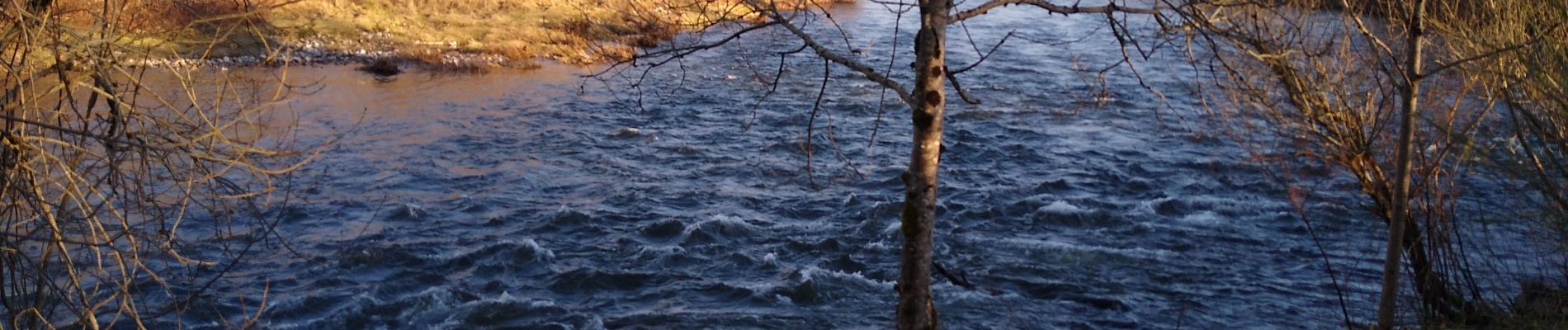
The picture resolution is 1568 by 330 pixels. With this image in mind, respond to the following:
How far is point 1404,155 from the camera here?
7168 mm

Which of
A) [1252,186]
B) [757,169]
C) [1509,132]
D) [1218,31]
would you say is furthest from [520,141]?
[1218,31]

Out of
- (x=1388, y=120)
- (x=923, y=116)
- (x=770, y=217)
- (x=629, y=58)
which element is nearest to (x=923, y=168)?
(x=923, y=116)

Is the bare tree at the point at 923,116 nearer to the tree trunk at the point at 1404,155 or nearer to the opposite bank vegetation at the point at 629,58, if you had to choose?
the opposite bank vegetation at the point at 629,58

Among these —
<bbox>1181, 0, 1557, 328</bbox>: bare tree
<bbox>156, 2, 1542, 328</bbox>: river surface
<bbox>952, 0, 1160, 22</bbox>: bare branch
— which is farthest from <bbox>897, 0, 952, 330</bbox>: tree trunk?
<bbox>1181, 0, 1557, 328</bbox>: bare tree

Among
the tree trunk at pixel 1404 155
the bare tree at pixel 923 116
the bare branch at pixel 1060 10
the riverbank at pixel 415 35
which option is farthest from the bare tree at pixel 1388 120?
the riverbank at pixel 415 35

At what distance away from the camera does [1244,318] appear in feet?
34.5

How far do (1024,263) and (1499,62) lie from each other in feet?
15.8

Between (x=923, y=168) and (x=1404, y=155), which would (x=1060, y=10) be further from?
(x=1404, y=155)

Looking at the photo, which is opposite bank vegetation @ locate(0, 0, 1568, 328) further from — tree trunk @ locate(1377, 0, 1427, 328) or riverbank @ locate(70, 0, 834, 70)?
riverbank @ locate(70, 0, 834, 70)

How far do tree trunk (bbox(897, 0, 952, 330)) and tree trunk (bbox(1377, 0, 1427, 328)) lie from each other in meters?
2.74

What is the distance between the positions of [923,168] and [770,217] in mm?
8252

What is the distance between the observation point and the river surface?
11.0m

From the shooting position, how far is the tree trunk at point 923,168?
18.6 ft

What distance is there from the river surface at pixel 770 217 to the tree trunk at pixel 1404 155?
1.23 meters
